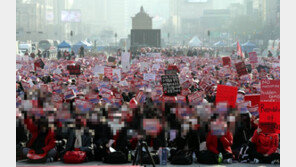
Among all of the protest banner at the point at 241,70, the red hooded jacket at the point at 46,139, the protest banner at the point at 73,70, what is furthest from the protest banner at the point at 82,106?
the protest banner at the point at 73,70

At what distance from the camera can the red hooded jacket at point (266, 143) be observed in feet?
34.2

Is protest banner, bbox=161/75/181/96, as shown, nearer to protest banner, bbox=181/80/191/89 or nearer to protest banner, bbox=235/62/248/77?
protest banner, bbox=181/80/191/89

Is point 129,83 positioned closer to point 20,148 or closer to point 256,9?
point 20,148

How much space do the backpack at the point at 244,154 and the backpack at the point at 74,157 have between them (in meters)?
2.92

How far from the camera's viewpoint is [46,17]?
158m

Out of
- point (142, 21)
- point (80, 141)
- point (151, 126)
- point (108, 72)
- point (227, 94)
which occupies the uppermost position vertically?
point (142, 21)

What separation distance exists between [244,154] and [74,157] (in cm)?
315

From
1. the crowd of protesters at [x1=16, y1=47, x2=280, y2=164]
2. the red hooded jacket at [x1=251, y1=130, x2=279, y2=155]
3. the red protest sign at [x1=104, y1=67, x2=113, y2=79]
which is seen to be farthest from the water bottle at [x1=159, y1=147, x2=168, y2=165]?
the red protest sign at [x1=104, y1=67, x2=113, y2=79]

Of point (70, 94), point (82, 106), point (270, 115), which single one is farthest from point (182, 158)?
point (70, 94)

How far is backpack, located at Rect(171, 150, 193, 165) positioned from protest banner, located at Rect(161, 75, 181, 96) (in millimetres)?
2506

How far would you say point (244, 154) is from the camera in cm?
1067

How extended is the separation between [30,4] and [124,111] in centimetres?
13939

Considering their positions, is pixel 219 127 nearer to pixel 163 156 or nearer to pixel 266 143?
pixel 266 143

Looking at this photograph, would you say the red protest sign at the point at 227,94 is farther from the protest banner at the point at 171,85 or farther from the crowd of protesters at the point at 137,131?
the protest banner at the point at 171,85
